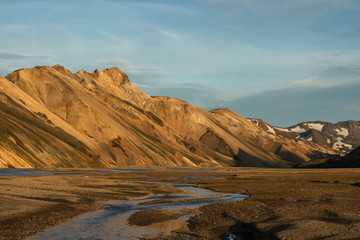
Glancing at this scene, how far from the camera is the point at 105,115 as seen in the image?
166 meters

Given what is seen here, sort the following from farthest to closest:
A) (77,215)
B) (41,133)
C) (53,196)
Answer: (41,133) < (53,196) < (77,215)

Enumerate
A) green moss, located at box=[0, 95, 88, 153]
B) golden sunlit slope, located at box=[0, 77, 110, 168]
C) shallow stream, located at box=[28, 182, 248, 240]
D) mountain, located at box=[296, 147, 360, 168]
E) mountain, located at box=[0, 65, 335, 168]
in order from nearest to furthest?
shallow stream, located at box=[28, 182, 248, 240] → golden sunlit slope, located at box=[0, 77, 110, 168] → mountain, located at box=[0, 65, 335, 168] → green moss, located at box=[0, 95, 88, 153] → mountain, located at box=[296, 147, 360, 168]

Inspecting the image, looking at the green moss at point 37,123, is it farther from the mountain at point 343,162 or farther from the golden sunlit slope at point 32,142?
the mountain at point 343,162

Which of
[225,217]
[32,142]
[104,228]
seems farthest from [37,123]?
[104,228]

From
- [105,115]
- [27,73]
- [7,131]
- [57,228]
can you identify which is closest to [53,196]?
[57,228]

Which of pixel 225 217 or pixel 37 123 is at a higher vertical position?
pixel 37 123

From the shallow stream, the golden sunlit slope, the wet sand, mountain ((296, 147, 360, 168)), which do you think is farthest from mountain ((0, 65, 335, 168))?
the shallow stream

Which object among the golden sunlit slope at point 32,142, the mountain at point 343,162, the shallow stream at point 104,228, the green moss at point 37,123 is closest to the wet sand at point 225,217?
the shallow stream at point 104,228

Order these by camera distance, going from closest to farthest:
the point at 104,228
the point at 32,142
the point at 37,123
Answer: the point at 104,228 < the point at 32,142 < the point at 37,123

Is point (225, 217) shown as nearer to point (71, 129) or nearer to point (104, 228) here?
point (104, 228)

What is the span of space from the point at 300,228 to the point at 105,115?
149847mm

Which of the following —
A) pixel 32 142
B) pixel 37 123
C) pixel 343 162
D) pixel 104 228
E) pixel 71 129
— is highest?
pixel 37 123

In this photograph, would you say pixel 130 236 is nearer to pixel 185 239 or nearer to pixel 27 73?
pixel 185 239

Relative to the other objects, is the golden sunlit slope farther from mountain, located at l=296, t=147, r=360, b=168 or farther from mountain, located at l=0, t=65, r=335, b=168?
mountain, located at l=296, t=147, r=360, b=168
